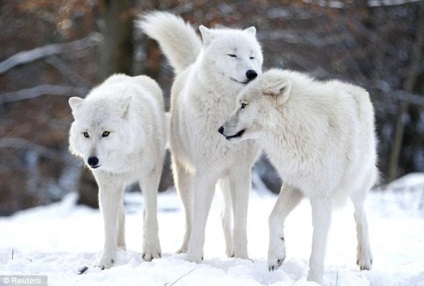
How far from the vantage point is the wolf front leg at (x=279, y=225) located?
525 cm

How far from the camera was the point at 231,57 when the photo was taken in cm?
581

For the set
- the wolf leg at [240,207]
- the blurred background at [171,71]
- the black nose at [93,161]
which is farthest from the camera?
the blurred background at [171,71]

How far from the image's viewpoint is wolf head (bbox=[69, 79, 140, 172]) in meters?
5.61

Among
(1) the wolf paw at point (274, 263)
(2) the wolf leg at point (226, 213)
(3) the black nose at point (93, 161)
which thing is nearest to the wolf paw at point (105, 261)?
(3) the black nose at point (93, 161)

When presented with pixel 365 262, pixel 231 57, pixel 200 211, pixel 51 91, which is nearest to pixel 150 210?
pixel 200 211

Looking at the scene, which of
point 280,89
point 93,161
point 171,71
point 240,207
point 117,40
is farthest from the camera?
point 171,71

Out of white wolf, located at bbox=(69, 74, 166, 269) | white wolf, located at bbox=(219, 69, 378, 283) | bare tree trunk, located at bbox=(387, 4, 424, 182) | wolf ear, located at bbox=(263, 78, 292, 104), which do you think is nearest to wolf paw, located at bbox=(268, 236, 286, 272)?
white wolf, located at bbox=(219, 69, 378, 283)

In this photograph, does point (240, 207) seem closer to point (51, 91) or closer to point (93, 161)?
point (93, 161)

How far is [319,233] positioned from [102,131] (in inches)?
76.6

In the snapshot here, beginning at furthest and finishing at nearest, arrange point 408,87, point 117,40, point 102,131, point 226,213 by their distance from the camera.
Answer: point 408,87
point 117,40
point 226,213
point 102,131

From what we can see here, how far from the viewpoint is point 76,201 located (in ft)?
37.0

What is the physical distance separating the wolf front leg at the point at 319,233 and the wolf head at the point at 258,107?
674 mm

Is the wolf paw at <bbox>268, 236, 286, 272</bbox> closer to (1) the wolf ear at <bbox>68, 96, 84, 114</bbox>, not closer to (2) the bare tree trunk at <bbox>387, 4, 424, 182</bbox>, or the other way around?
(1) the wolf ear at <bbox>68, 96, 84, 114</bbox>

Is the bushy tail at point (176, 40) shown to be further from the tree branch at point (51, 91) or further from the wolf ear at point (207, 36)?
the tree branch at point (51, 91)
